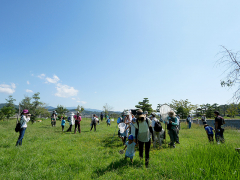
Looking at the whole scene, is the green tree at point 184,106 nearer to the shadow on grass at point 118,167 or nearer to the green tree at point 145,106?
the green tree at point 145,106

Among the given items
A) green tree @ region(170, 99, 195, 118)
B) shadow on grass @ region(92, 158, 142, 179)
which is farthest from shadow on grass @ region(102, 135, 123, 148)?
green tree @ region(170, 99, 195, 118)

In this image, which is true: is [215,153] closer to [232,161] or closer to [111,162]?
[232,161]

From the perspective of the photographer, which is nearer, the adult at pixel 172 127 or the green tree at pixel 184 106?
the adult at pixel 172 127

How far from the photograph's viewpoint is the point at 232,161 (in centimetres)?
397

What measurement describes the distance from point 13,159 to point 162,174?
606 cm

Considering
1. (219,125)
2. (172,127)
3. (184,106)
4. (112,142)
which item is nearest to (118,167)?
(112,142)

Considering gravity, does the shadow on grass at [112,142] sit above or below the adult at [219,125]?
below

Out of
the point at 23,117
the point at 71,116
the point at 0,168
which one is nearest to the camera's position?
the point at 0,168

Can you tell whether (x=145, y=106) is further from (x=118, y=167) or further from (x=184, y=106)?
(x=118, y=167)

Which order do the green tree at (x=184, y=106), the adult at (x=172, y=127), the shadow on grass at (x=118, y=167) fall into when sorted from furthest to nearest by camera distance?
the green tree at (x=184, y=106)
the adult at (x=172, y=127)
the shadow on grass at (x=118, y=167)

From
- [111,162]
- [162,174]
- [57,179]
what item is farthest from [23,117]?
[162,174]

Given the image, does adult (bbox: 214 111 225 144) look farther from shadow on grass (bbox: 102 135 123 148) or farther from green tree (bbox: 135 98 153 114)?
green tree (bbox: 135 98 153 114)

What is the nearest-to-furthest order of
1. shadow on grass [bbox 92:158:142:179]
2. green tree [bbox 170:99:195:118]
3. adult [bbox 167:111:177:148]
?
shadow on grass [bbox 92:158:142:179]
adult [bbox 167:111:177:148]
green tree [bbox 170:99:195:118]

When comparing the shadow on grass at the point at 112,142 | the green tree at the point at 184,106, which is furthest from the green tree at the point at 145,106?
the shadow on grass at the point at 112,142
